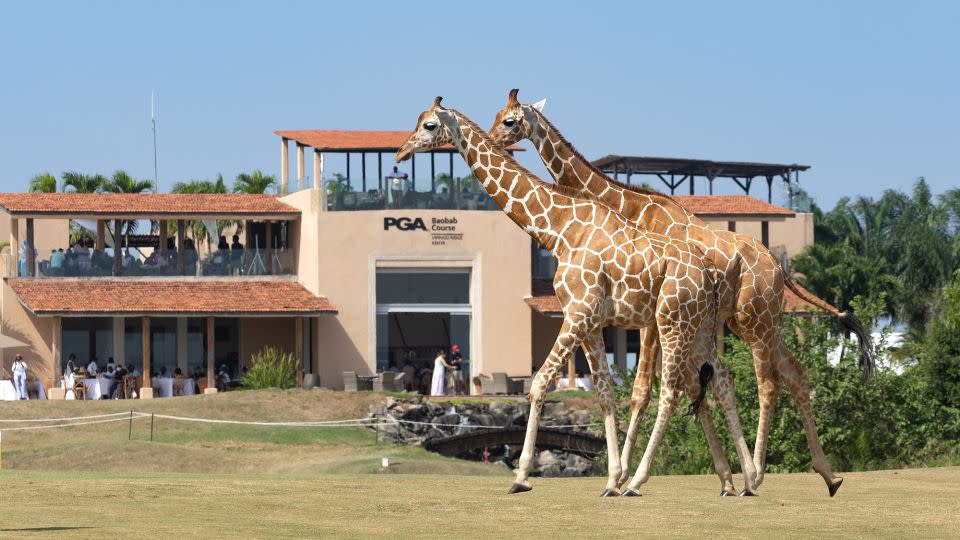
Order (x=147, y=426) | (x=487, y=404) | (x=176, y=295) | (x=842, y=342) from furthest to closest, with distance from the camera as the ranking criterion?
(x=176, y=295) < (x=487, y=404) < (x=147, y=426) < (x=842, y=342)

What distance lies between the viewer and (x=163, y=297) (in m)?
51.4

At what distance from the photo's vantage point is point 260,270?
5419 centimetres

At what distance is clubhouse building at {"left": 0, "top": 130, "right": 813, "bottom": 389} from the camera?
51094mm

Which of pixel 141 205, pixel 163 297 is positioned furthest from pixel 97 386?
pixel 141 205

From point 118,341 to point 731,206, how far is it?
21426mm

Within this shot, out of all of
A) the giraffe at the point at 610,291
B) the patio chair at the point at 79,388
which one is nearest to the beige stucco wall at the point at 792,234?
the patio chair at the point at 79,388

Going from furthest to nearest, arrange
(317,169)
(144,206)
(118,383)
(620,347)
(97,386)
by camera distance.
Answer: (620,347) < (144,206) < (317,169) < (118,383) < (97,386)

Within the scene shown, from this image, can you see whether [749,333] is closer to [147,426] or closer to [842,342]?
[842,342]

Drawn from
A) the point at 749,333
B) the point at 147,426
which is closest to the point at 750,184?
the point at 147,426

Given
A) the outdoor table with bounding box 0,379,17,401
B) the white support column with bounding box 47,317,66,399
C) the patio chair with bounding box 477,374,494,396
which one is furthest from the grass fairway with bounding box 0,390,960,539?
the white support column with bounding box 47,317,66,399

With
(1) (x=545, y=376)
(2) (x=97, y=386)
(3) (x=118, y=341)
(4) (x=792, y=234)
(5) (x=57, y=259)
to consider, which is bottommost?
(2) (x=97, y=386)

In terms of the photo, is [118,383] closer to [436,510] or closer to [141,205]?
[141,205]

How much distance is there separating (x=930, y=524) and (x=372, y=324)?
37.8m

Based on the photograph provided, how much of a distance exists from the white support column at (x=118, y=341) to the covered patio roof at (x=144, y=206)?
340cm
